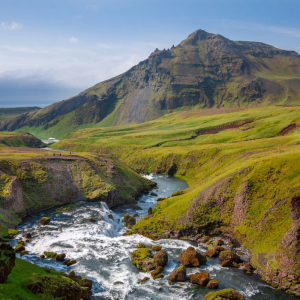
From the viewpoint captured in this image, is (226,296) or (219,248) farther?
(219,248)

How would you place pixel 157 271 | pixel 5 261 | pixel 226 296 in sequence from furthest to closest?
pixel 157 271
pixel 226 296
pixel 5 261

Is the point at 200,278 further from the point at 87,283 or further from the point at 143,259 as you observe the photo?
the point at 87,283

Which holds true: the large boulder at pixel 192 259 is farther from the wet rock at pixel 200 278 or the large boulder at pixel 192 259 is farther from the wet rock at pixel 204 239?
the wet rock at pixel 204 239

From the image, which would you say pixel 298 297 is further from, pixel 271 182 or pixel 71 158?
pixel 71 158

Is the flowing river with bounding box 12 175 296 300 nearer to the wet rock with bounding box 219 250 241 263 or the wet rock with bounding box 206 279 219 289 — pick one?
the wet rock with bounding box 206 279 219 289

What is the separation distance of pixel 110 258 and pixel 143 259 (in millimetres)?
5954

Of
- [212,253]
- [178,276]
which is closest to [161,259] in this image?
[178,276]

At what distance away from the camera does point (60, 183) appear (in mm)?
74438

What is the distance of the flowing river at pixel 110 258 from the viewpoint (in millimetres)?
34344

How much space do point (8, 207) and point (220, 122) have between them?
15414 cm

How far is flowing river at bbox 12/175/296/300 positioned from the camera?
113 ft

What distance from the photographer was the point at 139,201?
260ft

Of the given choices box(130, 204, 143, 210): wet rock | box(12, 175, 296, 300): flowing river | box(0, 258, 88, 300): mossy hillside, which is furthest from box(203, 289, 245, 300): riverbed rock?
box(130, 204, 143, 210): wet rock

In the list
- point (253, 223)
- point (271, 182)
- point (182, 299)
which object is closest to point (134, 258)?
point (182, 299)
